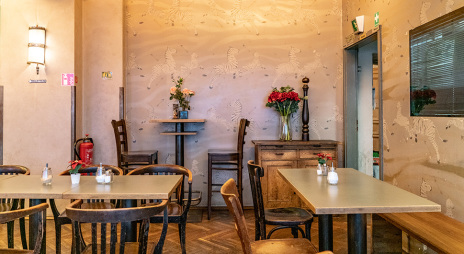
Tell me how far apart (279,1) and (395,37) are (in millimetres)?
2088

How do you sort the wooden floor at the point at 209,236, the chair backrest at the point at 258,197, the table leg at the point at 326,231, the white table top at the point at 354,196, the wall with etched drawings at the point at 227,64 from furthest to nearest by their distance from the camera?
the wall with etched drawings at the point at 227,64 → the wooden floor at the point at 209,236 → the chair backrest at the point at 258,197 → the table leg at the point at 326,231 → the white table top at the point at 354,196

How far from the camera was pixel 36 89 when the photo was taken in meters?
4.60

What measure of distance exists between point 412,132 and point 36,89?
4.43 meters

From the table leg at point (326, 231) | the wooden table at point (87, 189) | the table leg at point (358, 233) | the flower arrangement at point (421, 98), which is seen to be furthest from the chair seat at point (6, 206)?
the flower arrangement at point (421, 98)

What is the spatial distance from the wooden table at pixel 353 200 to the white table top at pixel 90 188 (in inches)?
35.7

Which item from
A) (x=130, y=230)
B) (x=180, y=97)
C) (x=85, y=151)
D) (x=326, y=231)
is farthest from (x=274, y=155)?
(x=85, y=151)

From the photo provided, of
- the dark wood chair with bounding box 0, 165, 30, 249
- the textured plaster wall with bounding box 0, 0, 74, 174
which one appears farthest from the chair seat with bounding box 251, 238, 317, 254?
the textured plaster wall with bounding box 0, 0, 74, 174

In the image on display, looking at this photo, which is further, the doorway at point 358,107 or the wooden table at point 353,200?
the doorway at point 358,107

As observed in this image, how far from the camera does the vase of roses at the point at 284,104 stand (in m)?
4.83

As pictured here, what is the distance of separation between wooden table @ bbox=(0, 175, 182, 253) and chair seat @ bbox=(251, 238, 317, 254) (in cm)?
65

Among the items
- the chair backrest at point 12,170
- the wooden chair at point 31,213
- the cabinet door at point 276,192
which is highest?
the chair backrest at point 12,170

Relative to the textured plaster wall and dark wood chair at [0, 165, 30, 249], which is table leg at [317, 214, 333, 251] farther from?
the textured plaster wall

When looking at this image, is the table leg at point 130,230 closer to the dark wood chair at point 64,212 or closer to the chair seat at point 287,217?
the dark wood chair at point 64,212

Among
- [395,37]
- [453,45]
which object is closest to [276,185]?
[395,37]
